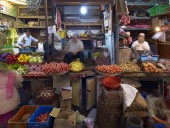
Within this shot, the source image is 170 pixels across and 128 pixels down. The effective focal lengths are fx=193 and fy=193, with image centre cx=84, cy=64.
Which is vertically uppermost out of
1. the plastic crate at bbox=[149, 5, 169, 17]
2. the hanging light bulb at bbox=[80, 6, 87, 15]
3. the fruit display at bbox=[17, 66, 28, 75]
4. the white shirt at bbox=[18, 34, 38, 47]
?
the hanging light bulb at bbox=[80, 6, 87, 15]

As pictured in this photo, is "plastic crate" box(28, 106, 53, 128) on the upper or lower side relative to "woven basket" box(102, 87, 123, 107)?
lower

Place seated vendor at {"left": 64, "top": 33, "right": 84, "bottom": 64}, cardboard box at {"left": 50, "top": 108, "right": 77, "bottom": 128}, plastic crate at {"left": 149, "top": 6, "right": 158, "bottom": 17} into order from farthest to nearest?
plastic crate at {"left": 149, "top": 6, "right": 158, "bottom": 17} → seated vendor at {"left": 64, "top": 33, "right": 84, "bottom": 64} → cardboard box at {"left": 50, "top": 108, "right": 77, "bottom": 128}

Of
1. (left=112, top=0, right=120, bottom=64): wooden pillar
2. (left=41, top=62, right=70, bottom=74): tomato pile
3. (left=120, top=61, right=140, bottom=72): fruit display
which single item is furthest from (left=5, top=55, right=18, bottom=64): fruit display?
(left=120, top=61, right=140, bottom=72): fruit display

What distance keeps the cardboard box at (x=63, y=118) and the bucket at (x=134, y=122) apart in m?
0.96

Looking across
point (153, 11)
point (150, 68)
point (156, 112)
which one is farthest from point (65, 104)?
point (153, 11)

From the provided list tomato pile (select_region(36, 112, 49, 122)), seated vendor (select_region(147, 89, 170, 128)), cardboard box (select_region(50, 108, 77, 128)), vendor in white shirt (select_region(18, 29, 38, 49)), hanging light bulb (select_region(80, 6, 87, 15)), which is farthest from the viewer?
hanging light bulb (select_region(80, 6, 87, 15))

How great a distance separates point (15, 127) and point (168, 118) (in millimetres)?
2936

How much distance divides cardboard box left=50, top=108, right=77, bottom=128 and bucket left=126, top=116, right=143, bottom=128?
3.15ft

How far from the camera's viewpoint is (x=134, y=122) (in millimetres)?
3471

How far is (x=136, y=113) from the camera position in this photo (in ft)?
11.9

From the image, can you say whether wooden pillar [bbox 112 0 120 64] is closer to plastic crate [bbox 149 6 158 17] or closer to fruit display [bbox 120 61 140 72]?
fruit display [bbox 120 61 140 72]

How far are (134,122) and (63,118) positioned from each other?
1.30 meters

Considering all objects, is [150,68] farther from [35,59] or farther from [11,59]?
[11,59]

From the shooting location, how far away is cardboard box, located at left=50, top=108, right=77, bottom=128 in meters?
3.32
